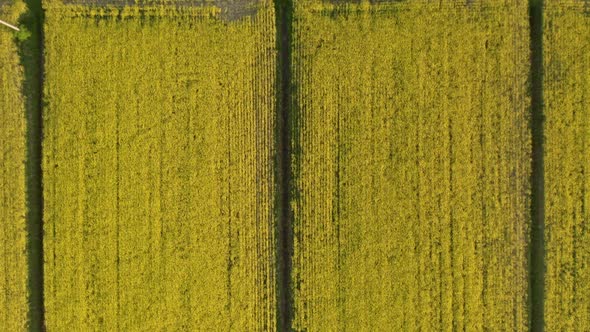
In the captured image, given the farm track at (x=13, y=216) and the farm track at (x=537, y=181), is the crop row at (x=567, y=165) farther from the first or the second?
the farm track at (x=13, y=216)

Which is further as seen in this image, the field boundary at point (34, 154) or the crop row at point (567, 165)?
the field boundary at point (34, 154)

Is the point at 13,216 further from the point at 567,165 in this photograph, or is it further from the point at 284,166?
the point at 567,165

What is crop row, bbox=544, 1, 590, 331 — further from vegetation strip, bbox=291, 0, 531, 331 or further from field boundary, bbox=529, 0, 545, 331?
vegetation strip, bbox=291, 0, 531, 331

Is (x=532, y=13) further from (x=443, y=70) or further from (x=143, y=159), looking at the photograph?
(x=143, y=159)

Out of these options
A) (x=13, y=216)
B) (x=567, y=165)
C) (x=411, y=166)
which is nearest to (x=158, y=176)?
(x=13, y=216)

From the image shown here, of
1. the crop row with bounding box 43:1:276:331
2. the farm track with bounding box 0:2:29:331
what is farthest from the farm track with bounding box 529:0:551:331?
the farm track with bounding box 0:2:29:331

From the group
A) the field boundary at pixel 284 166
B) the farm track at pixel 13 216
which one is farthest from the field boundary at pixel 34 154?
the field boundary at pixel 284 166
